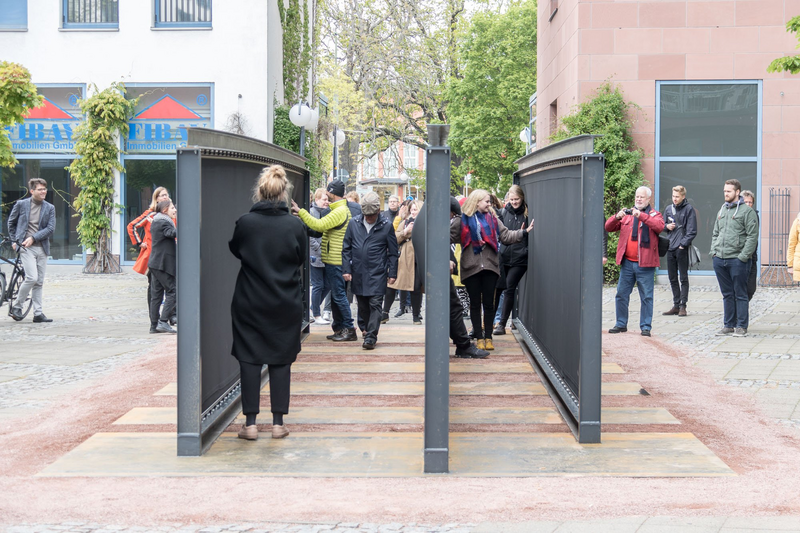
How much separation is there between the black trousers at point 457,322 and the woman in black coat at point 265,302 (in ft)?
9.00

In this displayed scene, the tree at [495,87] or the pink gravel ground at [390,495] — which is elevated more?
the tree at [495,87]

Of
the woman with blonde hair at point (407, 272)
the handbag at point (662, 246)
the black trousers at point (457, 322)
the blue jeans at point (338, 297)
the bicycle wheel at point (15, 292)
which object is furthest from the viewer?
the bicycle wheel at point (15, 292)

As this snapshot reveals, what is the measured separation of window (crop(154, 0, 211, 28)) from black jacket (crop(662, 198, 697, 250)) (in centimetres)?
1362

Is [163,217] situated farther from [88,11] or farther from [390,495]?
[88,11]

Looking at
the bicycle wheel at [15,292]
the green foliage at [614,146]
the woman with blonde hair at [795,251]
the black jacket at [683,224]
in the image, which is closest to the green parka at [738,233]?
the woman with blonde hair at [795,251]

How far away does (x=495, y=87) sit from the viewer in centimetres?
3972

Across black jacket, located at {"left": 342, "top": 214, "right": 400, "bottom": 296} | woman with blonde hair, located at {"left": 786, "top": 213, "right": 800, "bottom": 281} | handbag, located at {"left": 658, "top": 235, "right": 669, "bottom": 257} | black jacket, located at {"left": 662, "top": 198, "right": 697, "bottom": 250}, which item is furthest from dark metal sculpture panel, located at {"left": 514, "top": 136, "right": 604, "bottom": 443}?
black jacket, located at {"left": 662, "top": 198, "right": 697, "bottom": 250}

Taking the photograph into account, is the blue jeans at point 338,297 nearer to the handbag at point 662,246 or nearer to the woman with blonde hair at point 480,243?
the woman with blonde hair at point 480,243

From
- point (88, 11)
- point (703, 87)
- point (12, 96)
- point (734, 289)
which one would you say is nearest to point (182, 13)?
point (88, 11)

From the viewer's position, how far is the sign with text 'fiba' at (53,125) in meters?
23.1

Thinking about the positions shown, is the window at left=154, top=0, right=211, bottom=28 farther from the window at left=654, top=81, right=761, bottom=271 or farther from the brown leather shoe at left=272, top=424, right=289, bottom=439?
the brown leather shoe at left=272, top=424, right=289, bottom=439

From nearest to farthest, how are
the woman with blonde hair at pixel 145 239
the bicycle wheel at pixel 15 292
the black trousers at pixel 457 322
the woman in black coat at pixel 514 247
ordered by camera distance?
the black trousers at pixel 457 322 → the woman in black coat at pixel 514 247 → the woman with blonde hair at pixel 145 239 → the bicycle wheel at pixel 15 292

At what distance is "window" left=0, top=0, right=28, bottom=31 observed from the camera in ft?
76.2

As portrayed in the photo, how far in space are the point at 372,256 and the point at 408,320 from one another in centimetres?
347
